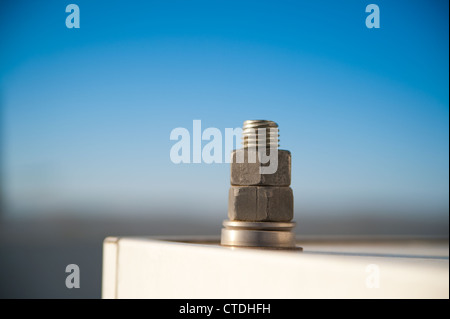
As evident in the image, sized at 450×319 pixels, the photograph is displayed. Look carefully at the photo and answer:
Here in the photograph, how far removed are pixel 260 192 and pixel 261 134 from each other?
6.5 inches

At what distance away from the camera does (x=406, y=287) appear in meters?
0.57

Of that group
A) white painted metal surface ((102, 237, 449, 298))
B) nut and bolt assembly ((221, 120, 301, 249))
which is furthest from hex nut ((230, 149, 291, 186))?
white painted metal surface ((102, 237, 449, 298))

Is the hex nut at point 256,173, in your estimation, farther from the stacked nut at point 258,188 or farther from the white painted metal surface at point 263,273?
the white painted metal surface at point 263,273

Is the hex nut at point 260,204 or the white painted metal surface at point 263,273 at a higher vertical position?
the hex nut at point 260,204

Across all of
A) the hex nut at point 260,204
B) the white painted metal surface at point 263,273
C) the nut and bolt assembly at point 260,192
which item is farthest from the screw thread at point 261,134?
the white painted metal surface at point 263,273

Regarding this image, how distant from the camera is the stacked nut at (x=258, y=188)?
4.15ft

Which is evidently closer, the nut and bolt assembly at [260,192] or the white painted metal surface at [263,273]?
the white painted metal surface at [263,273]

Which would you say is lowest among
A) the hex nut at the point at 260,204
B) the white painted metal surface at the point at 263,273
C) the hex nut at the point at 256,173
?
the white painted metal surface at the point at 263,273

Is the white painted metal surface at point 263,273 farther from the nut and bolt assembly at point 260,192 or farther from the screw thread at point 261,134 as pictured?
the screw thread at point 261,134

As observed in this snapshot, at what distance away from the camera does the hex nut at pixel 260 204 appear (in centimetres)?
126

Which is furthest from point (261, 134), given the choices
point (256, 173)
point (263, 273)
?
point (263, 273)

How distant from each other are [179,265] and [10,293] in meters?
6.18
